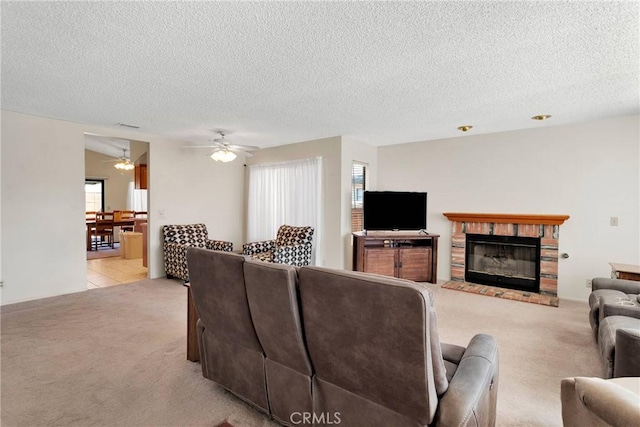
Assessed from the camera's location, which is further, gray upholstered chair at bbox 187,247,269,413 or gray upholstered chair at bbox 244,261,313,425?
gray upholstered chair at bbox 187,247,269,413

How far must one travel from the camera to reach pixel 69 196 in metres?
4.32

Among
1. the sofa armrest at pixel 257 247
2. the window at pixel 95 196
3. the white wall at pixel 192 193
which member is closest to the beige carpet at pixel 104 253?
the window at pixel 95 196

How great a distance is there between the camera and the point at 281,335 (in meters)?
1.58

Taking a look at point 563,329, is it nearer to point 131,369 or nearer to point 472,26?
point 472,26

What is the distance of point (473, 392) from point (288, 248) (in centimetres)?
360

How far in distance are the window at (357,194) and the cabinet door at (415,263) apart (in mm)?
904

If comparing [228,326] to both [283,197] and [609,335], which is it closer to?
[609,335]

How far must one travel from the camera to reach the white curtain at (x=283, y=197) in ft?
17.5

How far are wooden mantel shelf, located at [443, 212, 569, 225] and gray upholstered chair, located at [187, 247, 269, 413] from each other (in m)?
4.19

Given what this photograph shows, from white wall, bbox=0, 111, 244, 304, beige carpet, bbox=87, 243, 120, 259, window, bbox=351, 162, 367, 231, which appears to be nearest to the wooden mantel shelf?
window, bbox=351, 162, 367, 231

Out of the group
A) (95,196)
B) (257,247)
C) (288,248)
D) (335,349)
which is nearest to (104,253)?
(95,196)

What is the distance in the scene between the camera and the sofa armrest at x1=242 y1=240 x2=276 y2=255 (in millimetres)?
5143

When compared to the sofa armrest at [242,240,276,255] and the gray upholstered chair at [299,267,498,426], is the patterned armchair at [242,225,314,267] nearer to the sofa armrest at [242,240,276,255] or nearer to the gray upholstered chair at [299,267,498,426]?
the sofa armrest at [242,240,276,255]

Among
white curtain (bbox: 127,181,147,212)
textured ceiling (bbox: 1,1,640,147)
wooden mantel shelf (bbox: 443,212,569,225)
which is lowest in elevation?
wooden mantel shelf (bbox: 443,212,569,225)
